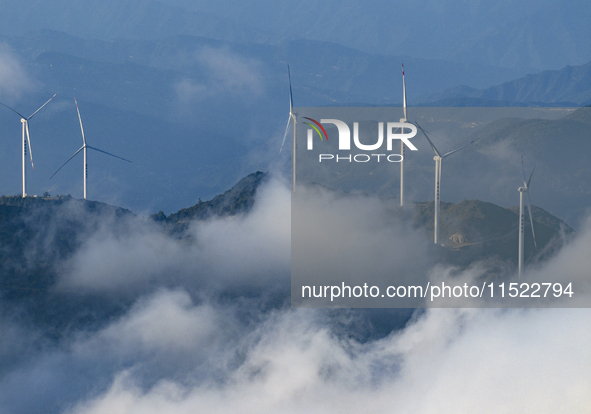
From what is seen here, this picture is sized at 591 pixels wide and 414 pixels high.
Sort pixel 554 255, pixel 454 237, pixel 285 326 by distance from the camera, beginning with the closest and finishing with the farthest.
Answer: pixel 454 237 < pixel 554 255 < pixel 285 326

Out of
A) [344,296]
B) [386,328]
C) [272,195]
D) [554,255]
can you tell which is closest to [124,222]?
Result: [272,195]

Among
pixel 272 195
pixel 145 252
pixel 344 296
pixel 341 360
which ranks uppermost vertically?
pixel 272 195

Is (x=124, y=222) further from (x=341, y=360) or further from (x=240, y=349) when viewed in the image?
(x=341, y=360)

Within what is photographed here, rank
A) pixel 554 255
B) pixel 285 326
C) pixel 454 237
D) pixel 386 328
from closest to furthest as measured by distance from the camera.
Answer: pixel 454 237, pixel 554 255, pixel 386 328, pixel 285 326

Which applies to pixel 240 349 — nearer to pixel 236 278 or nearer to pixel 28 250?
pixel 236 278

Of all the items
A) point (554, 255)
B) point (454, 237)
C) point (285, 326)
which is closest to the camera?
point (454, 237)

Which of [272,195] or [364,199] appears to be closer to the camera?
[364,199]

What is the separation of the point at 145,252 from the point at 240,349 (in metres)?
32.7

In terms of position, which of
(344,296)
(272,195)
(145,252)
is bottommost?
(344,296)

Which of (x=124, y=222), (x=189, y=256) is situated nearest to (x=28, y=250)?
(x=124, y=222)

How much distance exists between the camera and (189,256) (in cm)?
16538

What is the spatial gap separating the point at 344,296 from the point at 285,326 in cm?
1511

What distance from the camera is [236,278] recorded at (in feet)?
534

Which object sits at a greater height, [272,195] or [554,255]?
[272,195]
